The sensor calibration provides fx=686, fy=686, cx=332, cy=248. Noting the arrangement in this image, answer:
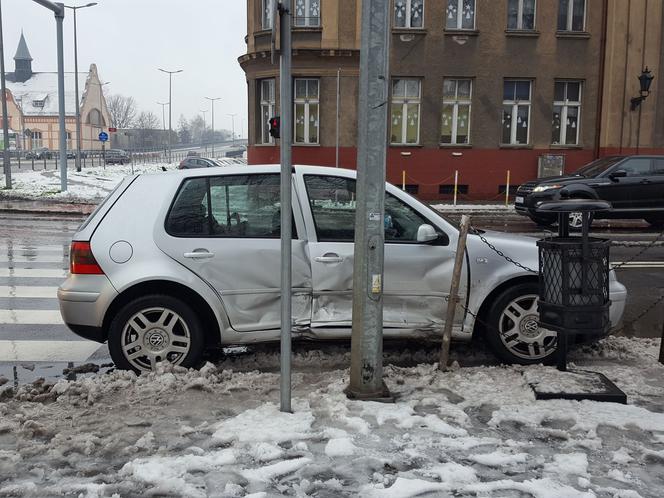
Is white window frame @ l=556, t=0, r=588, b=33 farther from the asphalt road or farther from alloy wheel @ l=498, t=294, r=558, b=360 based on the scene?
alloy wheel @ l=498, t=294, r=558, b=360

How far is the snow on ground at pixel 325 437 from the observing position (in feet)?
11.5

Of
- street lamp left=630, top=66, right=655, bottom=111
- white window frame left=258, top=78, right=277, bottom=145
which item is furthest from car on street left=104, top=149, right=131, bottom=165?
street lamp left=630, top=66, right=655, bottom=111

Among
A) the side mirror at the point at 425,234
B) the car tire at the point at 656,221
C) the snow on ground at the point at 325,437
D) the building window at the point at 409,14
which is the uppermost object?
the building window at the point at 409,14

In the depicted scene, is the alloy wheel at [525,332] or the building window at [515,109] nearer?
the alloy wheel at [525,332]

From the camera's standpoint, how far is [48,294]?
28.5ft

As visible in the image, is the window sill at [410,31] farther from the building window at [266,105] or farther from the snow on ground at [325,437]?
the snow on ground at [325,437]

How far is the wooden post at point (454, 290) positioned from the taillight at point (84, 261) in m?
2.73

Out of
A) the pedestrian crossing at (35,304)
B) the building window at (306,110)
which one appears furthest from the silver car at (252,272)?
the building window at (306,110)

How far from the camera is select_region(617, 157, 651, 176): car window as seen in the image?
16.1 meters

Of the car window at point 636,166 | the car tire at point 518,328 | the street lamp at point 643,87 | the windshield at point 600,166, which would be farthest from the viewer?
the street lamp at point 643,87

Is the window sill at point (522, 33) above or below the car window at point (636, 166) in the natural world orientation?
above

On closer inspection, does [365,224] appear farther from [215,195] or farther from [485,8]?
[485,8]

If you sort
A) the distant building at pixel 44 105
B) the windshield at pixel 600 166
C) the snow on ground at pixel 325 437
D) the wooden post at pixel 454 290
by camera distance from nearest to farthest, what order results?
the snow on ground at pixel 325 437 < the wooden post at pixel 454 290 < the windshield at pixel 600 166 < the distant building at pixel 44 105

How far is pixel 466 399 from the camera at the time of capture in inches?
186
